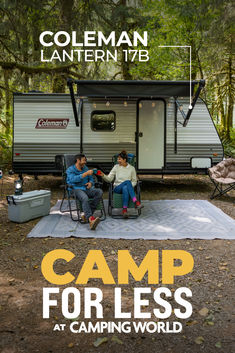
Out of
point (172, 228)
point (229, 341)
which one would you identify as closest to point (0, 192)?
point (172, 228)

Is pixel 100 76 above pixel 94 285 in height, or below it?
above

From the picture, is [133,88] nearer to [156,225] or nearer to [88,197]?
[88,197]

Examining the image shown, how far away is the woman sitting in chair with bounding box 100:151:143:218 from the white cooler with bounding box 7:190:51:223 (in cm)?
118

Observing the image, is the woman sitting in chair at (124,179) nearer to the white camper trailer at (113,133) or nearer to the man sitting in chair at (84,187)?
the man sitting in chair at (84,187)

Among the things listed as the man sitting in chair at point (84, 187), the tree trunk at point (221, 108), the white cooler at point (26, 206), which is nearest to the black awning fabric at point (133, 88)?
the man sitting in chair at point (84, 187)

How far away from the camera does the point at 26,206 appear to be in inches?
228

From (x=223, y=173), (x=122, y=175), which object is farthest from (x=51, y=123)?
(x=223, y=173)

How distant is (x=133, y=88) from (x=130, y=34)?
25.5 ft

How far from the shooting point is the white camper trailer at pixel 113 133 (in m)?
8.60

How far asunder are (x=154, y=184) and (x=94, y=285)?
652 cm

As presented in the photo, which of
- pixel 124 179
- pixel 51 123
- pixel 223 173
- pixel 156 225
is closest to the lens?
pixel 156 225

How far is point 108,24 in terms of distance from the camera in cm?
1203

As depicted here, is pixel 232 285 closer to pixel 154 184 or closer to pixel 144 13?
pixel 154 184

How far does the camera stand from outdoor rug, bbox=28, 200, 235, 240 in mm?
5055
